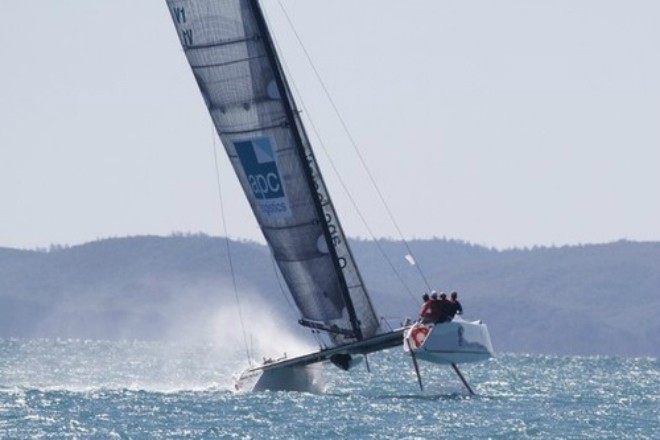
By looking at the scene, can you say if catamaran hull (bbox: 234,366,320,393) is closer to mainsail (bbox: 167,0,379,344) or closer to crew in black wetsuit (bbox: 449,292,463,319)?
mainsail (bbox: 167,0,379,344)

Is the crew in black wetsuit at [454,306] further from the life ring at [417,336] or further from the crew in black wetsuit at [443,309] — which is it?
the life ring at [417,336]

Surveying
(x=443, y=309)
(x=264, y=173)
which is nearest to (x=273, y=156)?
(x=264, y=173)

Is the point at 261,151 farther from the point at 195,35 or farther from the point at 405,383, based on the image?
the point at 405,383

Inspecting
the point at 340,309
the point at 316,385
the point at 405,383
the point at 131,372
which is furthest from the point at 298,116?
the point at 131,372

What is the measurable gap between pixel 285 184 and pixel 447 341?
4.59 m

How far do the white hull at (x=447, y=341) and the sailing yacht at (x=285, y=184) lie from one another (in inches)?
0.8

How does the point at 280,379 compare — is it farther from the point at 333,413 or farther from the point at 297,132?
the point at 297,132

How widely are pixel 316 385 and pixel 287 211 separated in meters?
5.18

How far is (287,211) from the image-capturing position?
40000mm

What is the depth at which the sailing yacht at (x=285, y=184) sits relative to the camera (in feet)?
129

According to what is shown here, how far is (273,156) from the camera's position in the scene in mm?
39719

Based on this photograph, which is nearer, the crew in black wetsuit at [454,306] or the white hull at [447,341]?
the white hull at [447,341]

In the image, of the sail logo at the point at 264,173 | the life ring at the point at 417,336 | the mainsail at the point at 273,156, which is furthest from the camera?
the sail logo at the point at 264,173

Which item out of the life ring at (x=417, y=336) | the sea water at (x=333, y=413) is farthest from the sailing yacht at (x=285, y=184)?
the sea water at (x=333, y=413)
